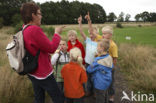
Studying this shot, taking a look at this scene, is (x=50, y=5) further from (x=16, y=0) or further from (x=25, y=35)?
(x=25, y=35)

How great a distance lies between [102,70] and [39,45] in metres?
1.32

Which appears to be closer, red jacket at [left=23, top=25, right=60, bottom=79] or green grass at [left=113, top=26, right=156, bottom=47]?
red jacket at [left=23, top=25, right=60, bottom=79]

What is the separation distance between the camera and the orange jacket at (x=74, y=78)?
8.27 ft

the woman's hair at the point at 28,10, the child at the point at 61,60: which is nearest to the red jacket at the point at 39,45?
the woman's hair at the point at 28,10

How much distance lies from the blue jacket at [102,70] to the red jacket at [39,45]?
3.18ft

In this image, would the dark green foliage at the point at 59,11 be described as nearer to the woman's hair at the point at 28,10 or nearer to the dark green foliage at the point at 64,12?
the dark green foliage at the point at 64,12

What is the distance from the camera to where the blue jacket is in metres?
2.53

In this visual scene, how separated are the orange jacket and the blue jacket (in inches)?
9.7

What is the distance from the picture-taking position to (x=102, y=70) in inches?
101

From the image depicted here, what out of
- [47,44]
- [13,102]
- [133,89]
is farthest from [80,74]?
[133,89]

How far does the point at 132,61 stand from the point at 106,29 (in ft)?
12.9

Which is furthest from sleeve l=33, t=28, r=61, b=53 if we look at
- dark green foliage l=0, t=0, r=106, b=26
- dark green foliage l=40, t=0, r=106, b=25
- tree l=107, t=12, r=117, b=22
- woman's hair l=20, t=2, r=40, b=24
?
tree l=107, t=12, r=117, b=22

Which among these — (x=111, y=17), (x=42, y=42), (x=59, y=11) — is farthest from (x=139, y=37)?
(x=111, y=17)

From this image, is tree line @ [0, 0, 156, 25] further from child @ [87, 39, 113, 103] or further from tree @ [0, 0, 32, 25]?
child @ [87, 39, 113, 103]
